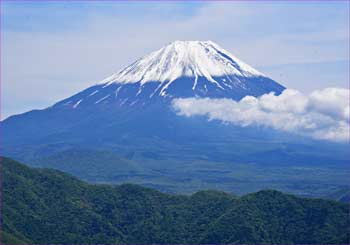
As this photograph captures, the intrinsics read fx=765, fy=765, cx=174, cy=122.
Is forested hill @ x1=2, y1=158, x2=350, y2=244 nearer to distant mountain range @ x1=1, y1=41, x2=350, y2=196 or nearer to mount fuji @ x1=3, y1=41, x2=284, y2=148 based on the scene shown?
distant mountain range @ x1=1, y1=41, x2=350, y2=196

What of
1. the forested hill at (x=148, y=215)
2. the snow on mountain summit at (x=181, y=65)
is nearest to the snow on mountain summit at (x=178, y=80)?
the snow on mountain summit at (x=181, y=65)

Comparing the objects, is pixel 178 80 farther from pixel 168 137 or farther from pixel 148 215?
pixel 148 215

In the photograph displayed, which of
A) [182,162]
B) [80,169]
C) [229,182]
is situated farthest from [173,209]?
[182,162]

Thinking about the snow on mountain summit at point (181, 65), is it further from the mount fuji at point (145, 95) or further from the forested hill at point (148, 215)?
the forested hill at point (148, 215)

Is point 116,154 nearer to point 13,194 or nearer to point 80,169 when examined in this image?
point 80,169

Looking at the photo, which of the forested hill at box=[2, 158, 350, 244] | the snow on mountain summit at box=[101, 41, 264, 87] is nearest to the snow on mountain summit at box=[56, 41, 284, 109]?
the snow on mountain summit at box=[101, 41, 264, 87]

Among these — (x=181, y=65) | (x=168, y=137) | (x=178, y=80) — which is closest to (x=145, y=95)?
(x=178, y=80)
